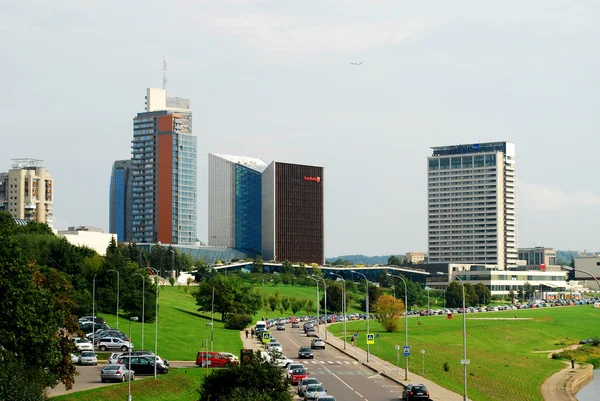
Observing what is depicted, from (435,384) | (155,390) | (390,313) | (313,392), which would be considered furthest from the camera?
(390,313)

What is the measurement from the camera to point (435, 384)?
262ft

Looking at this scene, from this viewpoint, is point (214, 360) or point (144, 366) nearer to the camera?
point (144, 366)

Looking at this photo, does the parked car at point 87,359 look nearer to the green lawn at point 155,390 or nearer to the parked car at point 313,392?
the green lawn at point 155,390

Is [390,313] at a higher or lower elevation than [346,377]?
higher

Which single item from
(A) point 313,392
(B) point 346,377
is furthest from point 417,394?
(B) point 346,377

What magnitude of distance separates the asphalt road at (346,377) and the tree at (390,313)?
98.7 feet

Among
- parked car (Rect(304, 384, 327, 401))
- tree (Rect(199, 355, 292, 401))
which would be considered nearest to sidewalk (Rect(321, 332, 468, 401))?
parked car (Rect(304, 384, 327, 401))

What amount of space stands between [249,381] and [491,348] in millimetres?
94144

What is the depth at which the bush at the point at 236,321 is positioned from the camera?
13738 centimetres

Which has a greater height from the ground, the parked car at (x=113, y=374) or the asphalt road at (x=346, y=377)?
the parked car at (x=113, y=374)

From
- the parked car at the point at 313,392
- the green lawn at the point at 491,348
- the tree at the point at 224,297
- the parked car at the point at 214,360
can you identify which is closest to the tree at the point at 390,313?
the green lawn at the point at 491,348

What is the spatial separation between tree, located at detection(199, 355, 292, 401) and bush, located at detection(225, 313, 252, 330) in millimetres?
85692

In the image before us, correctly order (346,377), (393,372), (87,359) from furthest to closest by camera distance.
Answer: (393,372) < (87,359) < (346,377)

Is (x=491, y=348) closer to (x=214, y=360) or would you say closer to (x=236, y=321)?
(x=236, y=321)
